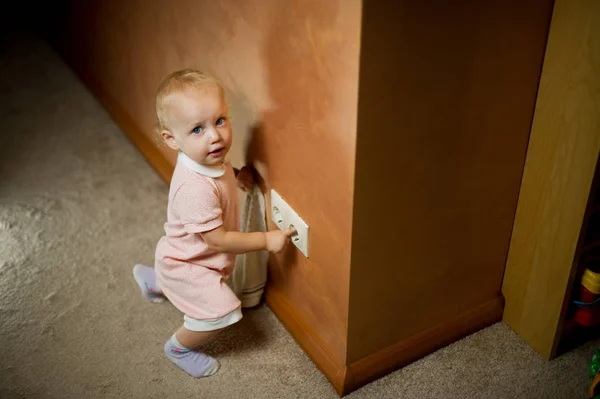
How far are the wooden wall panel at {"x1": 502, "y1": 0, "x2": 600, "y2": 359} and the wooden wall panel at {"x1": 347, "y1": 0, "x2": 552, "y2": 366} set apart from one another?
1.0 inches

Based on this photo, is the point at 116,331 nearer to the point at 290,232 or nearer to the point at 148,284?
the point at 148,284

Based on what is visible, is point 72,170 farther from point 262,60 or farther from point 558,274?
point 558,274

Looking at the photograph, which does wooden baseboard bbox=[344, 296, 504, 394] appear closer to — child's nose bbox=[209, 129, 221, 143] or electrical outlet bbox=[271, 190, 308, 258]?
electrical outlet bbox=[271, 190, 308, 258]

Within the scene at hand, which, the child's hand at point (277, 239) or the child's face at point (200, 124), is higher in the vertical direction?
the child's face at point (200, 124)

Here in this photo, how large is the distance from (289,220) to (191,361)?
1.27 ft

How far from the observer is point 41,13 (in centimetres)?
297

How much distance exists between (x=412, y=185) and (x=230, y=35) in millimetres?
486

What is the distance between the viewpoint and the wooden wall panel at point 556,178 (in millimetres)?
1166

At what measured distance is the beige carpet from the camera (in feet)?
4.70

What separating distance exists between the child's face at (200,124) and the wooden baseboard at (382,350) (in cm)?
45

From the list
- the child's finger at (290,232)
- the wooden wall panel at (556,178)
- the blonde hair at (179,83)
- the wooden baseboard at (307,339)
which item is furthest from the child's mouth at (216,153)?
the wooden wall panel at (556,178)

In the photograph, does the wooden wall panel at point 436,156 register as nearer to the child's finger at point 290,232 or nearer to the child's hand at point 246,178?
the child's finger at point 290,232

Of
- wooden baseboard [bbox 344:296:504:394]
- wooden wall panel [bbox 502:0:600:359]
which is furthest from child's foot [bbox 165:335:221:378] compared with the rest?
wooden wall panel [bbox 502:0:600:359]

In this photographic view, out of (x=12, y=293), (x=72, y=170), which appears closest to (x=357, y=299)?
(x=12, y=293)
